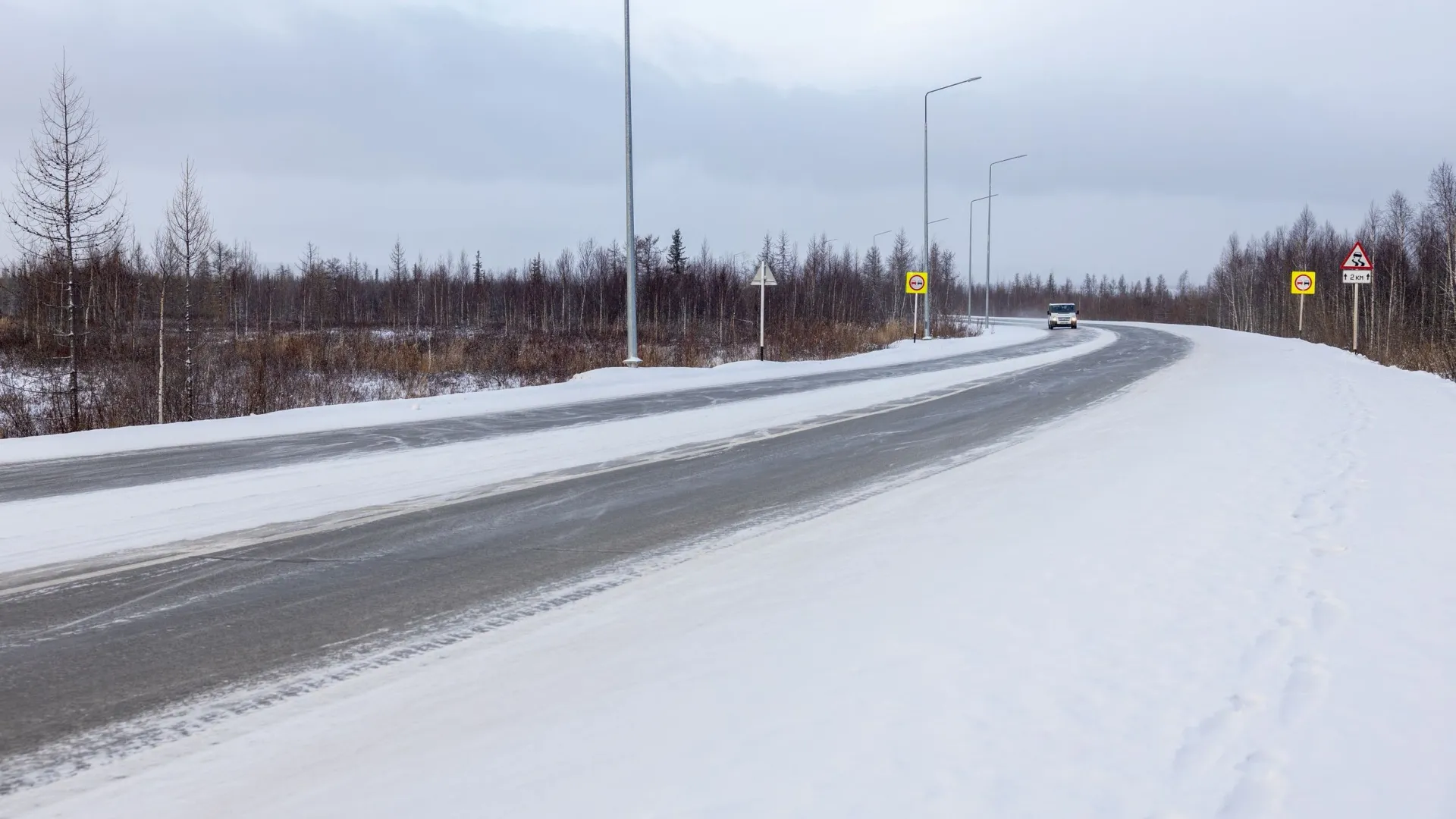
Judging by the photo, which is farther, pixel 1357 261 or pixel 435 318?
pixel 435 318

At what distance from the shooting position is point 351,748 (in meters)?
3.39

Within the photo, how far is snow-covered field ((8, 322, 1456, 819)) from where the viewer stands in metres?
3.02

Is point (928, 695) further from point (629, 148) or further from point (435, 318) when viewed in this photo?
point (435, 318)

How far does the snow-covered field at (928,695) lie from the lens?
302cm

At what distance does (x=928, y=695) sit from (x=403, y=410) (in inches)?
486

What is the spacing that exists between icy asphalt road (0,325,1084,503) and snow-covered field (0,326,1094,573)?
1.26 feet

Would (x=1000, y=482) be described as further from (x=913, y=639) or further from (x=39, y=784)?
(x=39, y=784)

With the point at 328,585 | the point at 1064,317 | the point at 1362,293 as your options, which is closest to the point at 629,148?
the point at 328,585

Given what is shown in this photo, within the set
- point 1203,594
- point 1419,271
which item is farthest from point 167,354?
point 1419,271

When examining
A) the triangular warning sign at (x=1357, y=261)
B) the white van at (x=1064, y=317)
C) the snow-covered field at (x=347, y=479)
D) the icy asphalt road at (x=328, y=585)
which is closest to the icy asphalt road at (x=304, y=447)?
the icy asphalt road at (x=328, y=585)

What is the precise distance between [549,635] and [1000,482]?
201 inches

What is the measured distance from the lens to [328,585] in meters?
5.50

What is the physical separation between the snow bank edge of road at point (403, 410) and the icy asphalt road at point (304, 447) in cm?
44

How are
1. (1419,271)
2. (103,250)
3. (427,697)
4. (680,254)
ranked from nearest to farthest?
(427,697) → (103,250) → (1419,271) → (680,254)
